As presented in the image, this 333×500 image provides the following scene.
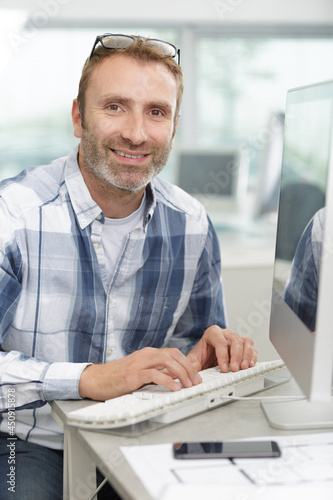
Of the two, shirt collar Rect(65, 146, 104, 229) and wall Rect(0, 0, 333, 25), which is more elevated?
wall Rect(0, 0, 333, 25)

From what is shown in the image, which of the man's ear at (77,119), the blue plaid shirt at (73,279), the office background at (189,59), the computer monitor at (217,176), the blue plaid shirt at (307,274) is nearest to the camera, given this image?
the blue plaid shirt at (307,274)

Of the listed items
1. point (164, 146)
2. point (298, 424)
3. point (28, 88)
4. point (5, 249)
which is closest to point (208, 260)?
point (164, 146)

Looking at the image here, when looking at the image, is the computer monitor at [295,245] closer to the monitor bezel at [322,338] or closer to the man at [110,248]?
the monitor bezel at [322,338]

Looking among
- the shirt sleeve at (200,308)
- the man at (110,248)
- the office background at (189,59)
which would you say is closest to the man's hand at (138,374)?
the man at (110,248)

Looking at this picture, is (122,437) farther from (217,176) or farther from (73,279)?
(217,176)

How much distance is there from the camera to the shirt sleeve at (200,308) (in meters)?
1.50

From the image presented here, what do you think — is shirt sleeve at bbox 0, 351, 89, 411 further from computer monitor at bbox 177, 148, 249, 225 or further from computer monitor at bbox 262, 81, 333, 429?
computer monitor at bbox 177, 148, 249, 225

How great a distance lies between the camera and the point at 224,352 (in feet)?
3.85

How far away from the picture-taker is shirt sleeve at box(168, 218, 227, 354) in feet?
4.93

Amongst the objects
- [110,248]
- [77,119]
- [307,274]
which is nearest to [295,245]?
[307,274]

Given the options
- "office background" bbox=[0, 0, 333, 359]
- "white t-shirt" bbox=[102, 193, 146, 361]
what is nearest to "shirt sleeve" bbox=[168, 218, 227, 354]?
"white t-shirt" bbox=[102, 193, 146, 361]

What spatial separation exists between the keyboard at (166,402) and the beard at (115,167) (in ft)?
1.61

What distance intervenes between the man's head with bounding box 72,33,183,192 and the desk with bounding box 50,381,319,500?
22.1 inches

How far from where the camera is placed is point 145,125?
4.53ft
